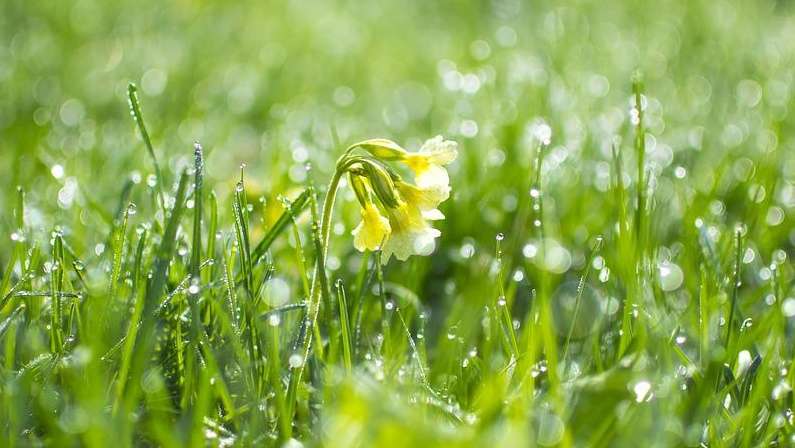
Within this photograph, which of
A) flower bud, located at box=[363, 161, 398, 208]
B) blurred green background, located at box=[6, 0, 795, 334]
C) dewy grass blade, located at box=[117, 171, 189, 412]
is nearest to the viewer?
dewy grass blade, located at box=[117, 171, 189, 412]

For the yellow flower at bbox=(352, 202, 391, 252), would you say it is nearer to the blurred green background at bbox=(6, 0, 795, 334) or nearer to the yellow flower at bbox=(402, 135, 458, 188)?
the yellow flower at bbox=(402, 135, 458, 188)

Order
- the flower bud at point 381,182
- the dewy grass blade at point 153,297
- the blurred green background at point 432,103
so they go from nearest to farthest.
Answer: the dewy grass blade at point 153,297
the flower bud at point 381,182
the blurred green background at point 432,103

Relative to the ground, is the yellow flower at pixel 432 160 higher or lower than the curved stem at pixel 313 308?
higher

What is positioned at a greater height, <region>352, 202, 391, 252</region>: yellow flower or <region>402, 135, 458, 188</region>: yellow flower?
<region>402, 135, 458, 188</region>: yellow flower

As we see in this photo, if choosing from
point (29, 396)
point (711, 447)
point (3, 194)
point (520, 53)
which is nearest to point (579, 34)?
point (520, 53)

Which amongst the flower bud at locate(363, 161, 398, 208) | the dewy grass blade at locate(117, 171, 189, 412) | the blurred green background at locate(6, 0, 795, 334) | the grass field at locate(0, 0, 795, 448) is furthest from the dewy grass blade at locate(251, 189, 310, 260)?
the blurred green background at locate(6, 0, 795, 334)

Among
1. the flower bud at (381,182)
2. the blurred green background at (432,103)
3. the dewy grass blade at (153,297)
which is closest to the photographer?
the dewy grass blade at (153,297)

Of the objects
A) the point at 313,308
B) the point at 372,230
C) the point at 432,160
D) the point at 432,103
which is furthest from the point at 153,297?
the point at 432,103

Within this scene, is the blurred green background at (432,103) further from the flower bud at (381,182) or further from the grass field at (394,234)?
the flower bud at (381,182)

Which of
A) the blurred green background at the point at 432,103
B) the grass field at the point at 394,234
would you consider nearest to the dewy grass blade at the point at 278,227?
the grass field at the point at 394,234
